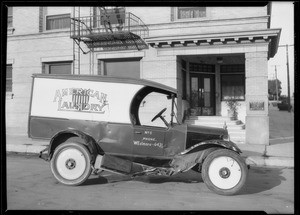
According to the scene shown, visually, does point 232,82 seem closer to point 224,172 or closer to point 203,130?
point 203,130

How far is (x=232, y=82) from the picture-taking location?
17109mm

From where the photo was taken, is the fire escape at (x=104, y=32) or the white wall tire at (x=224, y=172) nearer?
the white wall tire at (x=224, y=172)

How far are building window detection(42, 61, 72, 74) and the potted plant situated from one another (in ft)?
29.6

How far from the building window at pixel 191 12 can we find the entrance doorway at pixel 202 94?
3.40 meters

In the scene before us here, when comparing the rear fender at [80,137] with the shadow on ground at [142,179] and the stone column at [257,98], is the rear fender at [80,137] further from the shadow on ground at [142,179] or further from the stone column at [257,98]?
the stone column at [257,98]

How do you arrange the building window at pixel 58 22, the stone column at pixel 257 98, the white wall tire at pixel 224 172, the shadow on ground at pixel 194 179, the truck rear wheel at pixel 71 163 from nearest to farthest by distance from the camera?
the white wall tire at pixel 224 172 → the truck rear wheel at pixel 71 163 → the shadow on ground at pixel 194 179 → the stone column at pixel 257 98 → the building window at pixel 58 22

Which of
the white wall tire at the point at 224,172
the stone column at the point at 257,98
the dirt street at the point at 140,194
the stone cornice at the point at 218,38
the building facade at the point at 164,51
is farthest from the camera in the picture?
the building facade at the point at 164,51

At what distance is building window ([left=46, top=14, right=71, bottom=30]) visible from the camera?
15.8 metres

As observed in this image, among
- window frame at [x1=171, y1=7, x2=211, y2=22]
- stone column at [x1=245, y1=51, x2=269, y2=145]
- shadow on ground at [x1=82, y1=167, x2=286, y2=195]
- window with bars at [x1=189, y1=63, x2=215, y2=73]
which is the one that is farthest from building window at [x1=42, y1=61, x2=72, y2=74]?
shadow on ground at [x1=82, y1=167, x2=286, y2=195]

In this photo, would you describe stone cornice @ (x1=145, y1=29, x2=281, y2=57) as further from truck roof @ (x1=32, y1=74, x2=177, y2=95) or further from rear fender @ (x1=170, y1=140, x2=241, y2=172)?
rear fender @ (x1=170, y1=140, x2=241, y2=172)

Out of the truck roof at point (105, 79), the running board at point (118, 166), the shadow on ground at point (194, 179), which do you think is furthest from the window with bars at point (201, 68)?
the running board at point (118, 166)

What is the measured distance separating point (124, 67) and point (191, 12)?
4.30m

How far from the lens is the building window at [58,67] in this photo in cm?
1560
